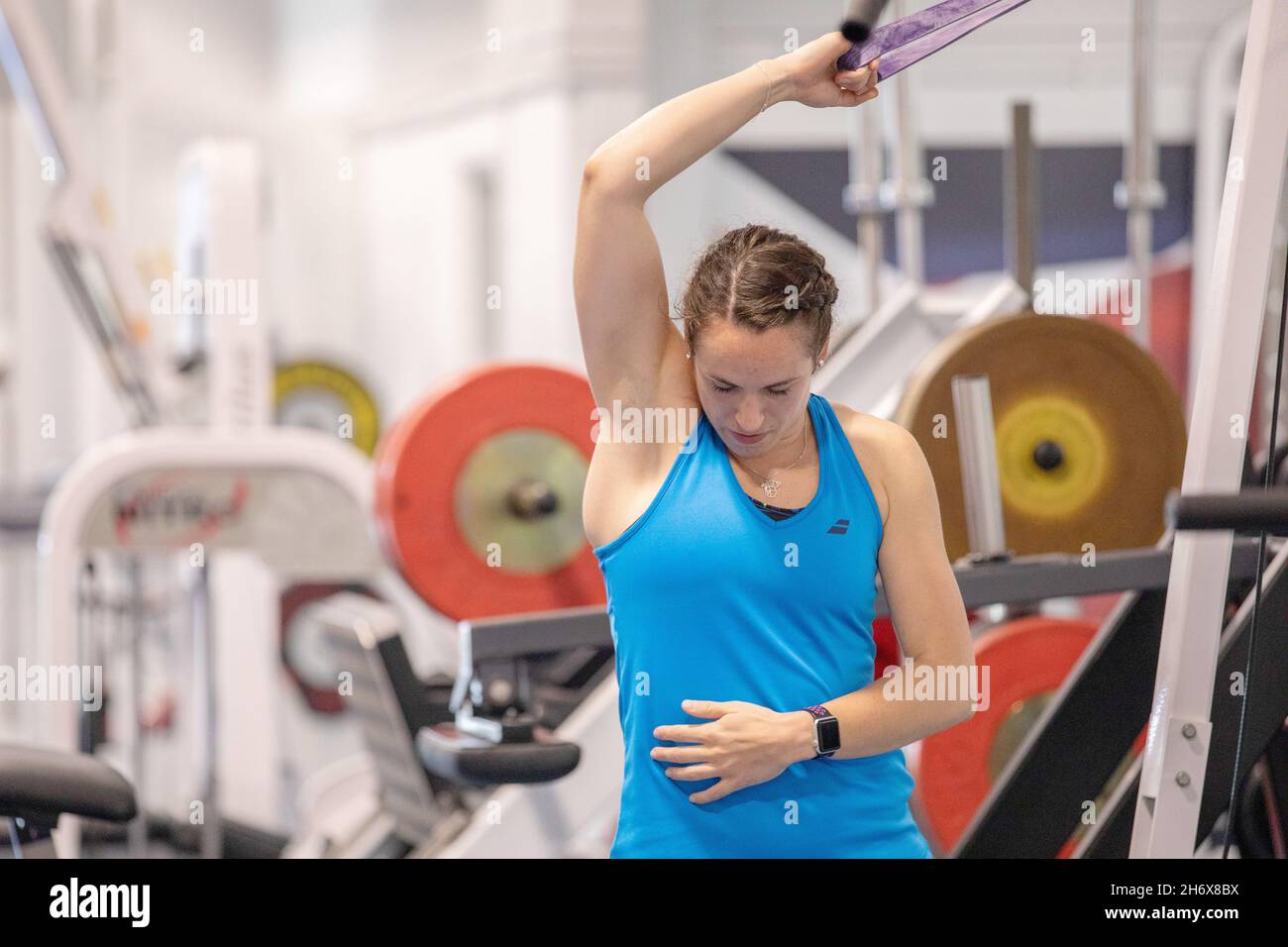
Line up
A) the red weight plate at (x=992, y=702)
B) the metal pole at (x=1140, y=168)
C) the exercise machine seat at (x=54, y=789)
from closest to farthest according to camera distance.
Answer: the exercise machine seat at (x=54, y=789), the metal pole at (x=1140, y=168), the red weight plate at (x=992, y=702)

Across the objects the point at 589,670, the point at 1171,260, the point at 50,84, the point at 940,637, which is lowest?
the point at 589,670

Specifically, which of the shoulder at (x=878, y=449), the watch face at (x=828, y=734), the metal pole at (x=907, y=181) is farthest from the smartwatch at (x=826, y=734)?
the metal pole at (x=907, y=181)

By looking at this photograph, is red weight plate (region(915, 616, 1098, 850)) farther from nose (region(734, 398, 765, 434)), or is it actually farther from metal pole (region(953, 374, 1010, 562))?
nose (region(734, 398, 765, 434))

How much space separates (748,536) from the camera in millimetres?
1312

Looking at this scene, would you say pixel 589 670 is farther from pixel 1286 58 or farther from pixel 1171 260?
pixel 1171 260

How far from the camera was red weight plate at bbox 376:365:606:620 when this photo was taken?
2465mm

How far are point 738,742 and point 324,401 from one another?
4.77m

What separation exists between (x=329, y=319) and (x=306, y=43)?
1.25 m

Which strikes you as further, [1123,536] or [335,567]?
[335,567]

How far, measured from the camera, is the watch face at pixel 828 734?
1.32 m

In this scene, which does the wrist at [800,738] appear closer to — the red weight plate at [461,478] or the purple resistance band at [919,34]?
the purple resistance band at [919,34]

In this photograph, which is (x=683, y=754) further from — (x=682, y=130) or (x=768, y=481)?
(x=682, y=130)

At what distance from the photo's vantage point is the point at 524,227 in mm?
4867

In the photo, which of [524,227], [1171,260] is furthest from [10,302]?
[1171,260]
